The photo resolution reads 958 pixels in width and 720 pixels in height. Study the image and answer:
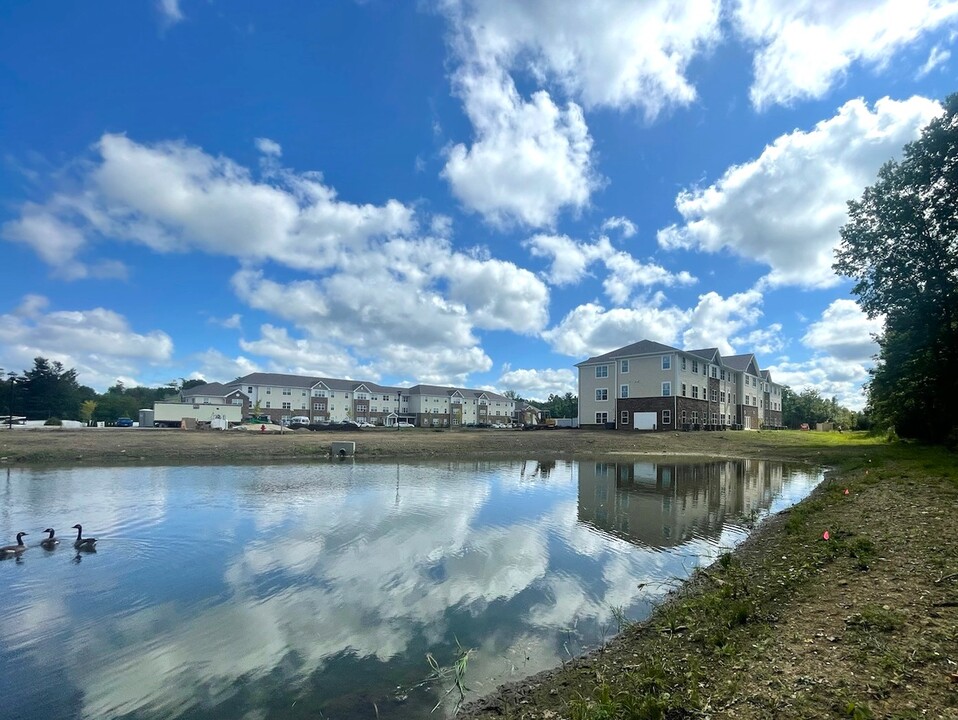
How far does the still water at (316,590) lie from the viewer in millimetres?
5973

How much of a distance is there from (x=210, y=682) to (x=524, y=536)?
335 inches

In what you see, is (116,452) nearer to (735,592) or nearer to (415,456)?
(415,456)

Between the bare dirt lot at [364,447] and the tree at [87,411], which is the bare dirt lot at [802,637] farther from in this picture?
the tree at [87,411]

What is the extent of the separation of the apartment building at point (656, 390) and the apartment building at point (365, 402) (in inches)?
1878

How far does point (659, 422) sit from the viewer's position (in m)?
53.2

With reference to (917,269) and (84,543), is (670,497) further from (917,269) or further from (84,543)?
(917,269)

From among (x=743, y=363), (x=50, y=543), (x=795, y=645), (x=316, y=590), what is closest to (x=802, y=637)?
(x=795, y=645)

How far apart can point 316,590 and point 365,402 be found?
102210 millimetres

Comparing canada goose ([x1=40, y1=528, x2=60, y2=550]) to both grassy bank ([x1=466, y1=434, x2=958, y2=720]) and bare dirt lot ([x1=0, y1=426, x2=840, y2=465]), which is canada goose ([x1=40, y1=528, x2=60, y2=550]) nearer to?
grassy bank ([x1=466, y1=434, x2=958, y2=720])

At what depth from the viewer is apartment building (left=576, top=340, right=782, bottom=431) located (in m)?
53.5

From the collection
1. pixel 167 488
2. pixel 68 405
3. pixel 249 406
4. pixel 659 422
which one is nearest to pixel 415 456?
pixel 167 488

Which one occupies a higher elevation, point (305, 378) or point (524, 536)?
point (305, 378)

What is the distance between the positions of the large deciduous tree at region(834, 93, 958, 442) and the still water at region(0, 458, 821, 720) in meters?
16.8

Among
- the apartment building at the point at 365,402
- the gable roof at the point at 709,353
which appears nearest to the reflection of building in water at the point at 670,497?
the gable roof at the point at 709,353
